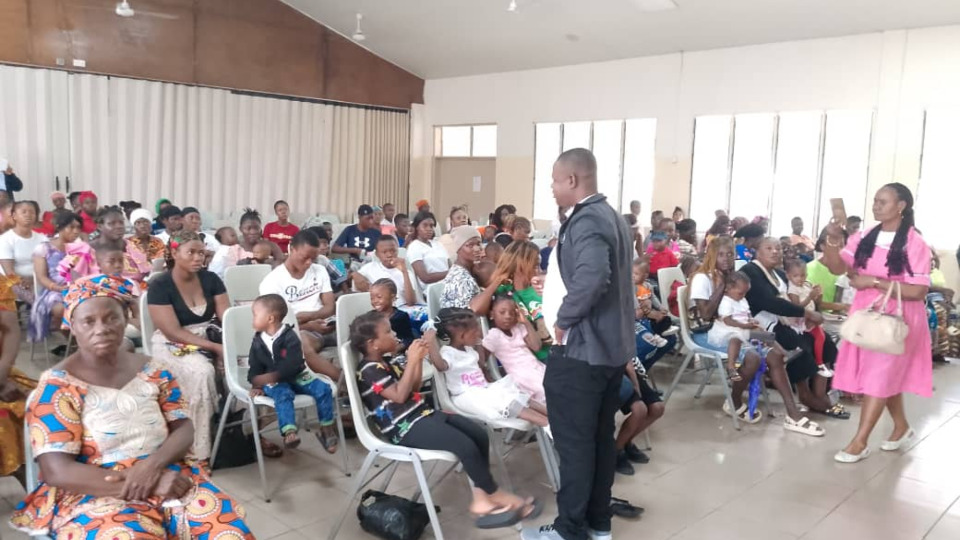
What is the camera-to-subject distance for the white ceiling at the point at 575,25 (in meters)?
8.55

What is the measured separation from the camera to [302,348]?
3.59m

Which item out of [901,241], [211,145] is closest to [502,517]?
[901,241]

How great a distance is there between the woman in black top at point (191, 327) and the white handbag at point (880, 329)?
332cm

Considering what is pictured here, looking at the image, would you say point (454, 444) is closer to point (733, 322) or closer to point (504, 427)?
point (504, 427)

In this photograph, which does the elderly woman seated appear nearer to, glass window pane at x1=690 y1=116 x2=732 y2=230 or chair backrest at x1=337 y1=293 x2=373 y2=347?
chair backrest at x1=337 y1=293 x2=373 y2=347

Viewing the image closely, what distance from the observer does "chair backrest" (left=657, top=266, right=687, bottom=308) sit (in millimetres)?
5277

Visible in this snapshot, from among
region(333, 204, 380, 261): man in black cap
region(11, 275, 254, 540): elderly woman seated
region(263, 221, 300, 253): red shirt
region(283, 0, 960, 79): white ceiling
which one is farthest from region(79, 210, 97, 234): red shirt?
region(11, 275, 254, 540): elderly woman seated

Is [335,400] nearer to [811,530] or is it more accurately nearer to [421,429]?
[421,429]

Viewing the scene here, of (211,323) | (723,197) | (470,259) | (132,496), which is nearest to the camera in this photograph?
(132,496)

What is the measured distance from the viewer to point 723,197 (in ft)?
34.9

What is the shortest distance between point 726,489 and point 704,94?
803 cm

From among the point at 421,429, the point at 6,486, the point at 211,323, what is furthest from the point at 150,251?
the point at 421,429

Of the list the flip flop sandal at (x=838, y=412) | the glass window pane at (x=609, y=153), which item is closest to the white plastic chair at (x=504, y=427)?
the flip flop sandal at (x=838, y=412)

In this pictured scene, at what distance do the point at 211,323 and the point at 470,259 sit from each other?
154 centimetres
